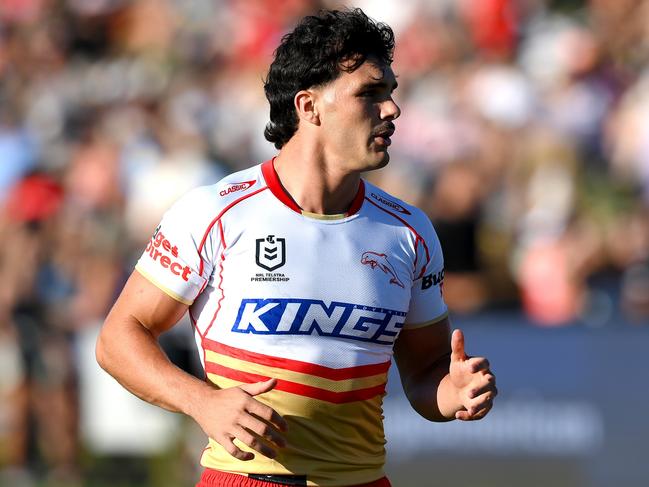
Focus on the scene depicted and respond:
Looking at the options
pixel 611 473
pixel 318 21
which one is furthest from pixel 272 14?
pixel 318 21

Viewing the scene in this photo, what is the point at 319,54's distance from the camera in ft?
15.3

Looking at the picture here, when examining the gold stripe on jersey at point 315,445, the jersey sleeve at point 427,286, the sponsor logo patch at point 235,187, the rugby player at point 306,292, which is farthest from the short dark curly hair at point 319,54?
the gold stripe on jersey at point 315,445

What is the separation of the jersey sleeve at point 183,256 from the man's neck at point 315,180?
382 mm

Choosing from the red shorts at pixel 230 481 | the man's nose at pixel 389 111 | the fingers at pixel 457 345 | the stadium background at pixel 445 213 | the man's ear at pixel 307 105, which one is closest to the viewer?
the fingers at pixel 457 345

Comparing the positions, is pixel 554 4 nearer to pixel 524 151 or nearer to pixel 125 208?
pixel 524 151

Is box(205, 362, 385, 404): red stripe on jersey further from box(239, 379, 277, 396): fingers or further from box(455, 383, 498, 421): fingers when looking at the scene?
→ box(455, 383, 498, 421): fingers

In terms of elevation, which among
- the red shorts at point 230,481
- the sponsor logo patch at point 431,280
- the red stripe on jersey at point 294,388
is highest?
the sponsor logo patch at point 431,280

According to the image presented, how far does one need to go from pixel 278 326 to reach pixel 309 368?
0.63 feet

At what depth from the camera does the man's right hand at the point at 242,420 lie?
13.3 feet

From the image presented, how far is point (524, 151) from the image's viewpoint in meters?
11.6

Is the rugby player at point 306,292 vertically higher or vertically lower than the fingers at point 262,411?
higher

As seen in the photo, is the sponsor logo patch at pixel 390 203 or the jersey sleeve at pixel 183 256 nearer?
the jersey sleeve at pixel 183 256

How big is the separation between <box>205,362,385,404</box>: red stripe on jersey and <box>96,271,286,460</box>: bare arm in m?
0.13

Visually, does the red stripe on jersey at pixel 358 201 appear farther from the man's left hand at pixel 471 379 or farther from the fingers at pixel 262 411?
the fingers at pixel 262 411
